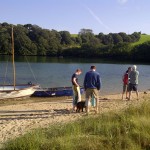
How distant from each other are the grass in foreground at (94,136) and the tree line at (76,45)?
93.2 m

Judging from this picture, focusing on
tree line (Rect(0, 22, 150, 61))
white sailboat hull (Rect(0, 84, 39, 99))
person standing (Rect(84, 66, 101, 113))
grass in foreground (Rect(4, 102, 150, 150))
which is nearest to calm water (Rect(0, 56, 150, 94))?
white sailboat hull (Rect(0, 84, 39, 99))

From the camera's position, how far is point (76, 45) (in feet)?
418

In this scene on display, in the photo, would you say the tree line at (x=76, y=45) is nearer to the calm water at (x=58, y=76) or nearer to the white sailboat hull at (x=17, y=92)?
the calm water at (x=58, y=76)

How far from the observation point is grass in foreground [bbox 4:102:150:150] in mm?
7934

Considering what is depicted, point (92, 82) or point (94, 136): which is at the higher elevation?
point (92, 82)

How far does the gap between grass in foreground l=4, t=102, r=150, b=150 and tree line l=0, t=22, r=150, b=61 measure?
3669 inches

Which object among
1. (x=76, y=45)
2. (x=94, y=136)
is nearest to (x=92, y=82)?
(x=94, y=136)

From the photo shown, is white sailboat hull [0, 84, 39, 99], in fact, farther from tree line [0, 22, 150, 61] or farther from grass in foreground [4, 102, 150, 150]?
tree line [0, 22, 150, 61]

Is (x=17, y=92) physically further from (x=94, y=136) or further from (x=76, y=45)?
(x=76, y=45)

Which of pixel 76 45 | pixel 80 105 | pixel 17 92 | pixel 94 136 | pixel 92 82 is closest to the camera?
pixel 94 136

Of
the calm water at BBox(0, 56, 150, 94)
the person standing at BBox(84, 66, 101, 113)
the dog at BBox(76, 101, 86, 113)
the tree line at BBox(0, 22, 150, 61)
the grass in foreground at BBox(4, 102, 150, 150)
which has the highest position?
the tree line at BBox(0, 22, 150, 61)

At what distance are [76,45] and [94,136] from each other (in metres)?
120

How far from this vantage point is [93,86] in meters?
13.4

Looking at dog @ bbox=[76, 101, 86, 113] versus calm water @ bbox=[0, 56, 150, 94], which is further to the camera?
calm water @ bbox=[0, 56, 150, 94]
